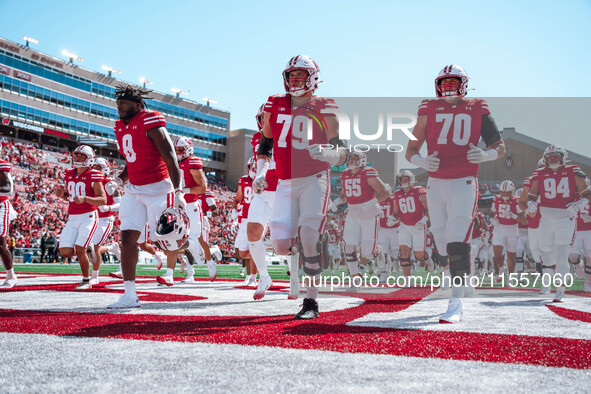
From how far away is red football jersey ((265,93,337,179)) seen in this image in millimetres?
4332

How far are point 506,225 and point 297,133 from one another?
8.42m

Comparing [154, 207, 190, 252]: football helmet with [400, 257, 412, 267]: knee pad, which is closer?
[154, 207, 190, 252]: football helmet

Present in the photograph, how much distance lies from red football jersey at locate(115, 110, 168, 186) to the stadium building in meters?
47.2

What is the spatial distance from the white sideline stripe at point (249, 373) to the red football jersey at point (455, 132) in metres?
2.58

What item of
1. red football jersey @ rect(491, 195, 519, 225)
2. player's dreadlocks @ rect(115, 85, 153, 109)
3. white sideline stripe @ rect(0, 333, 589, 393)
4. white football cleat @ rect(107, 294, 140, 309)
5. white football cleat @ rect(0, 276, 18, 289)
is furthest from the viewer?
red football jersey @ rect(491, 195, 519, 225)

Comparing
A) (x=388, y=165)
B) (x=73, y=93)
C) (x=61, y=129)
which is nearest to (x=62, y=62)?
(x=73, y=93)

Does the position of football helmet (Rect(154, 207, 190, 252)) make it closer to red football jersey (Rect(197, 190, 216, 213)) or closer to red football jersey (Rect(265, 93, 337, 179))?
red football jersey (Rect(265, 93, 337, 179))

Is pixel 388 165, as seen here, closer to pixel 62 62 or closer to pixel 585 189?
pixel 585 189

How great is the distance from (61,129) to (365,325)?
54.1m

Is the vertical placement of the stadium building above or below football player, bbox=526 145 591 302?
above

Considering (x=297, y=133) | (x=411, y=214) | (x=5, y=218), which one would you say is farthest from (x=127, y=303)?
(x=411, y=214)

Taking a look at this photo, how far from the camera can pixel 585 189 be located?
7.26 metres

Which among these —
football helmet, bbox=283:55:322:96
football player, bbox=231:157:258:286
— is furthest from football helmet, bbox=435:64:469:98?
football player, bbox=231:157:258:286

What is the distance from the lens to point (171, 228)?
172 inches
